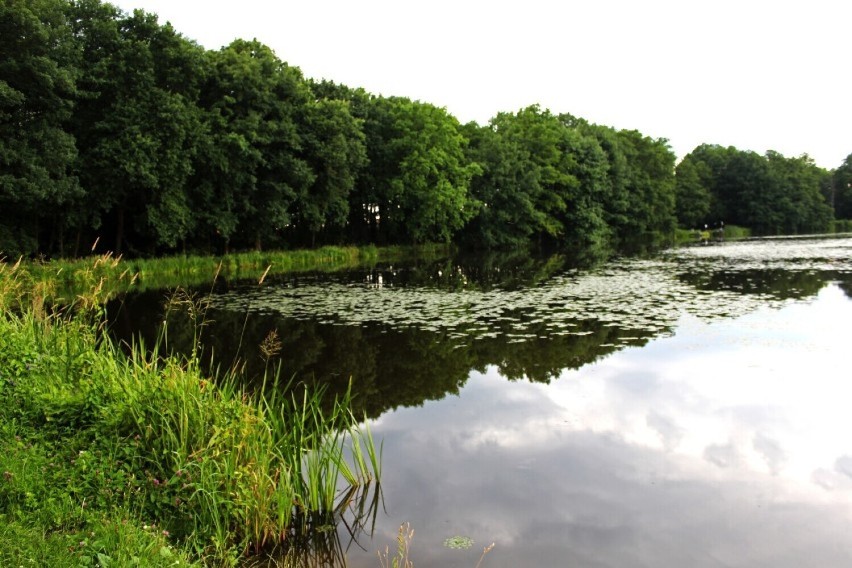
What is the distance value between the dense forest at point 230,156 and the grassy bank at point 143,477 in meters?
23.2

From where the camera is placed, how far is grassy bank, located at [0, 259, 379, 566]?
4172mm

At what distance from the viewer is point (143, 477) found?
5156mm

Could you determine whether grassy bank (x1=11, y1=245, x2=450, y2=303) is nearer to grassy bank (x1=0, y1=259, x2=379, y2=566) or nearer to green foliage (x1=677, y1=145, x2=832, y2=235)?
grassy bank (x1=0, y1=259, x2=379, y2=566)

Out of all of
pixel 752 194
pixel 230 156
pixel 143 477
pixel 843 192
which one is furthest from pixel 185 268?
pixel 843 192

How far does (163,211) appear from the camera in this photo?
31859 millimetres

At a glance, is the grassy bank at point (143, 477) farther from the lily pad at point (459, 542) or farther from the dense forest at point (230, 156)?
the dense forest at point (230, 156)

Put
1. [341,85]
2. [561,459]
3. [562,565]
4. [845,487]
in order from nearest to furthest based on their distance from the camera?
[562,565] < [845,487] < [561,459] < [341,85]

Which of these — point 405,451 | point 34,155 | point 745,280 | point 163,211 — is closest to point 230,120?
point 163,211

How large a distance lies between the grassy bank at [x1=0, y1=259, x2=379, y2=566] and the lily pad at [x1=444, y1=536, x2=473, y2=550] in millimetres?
983

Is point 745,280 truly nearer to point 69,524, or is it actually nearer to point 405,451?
point 405,451

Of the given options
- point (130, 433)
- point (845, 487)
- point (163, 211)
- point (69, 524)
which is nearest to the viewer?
point (69, 524)

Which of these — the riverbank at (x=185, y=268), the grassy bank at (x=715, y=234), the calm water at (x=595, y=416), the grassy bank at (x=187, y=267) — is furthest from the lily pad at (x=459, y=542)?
the grassy bank at (x=715, y=234)

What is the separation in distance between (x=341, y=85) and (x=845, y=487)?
151 ft

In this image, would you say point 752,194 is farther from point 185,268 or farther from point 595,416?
point 595,416
